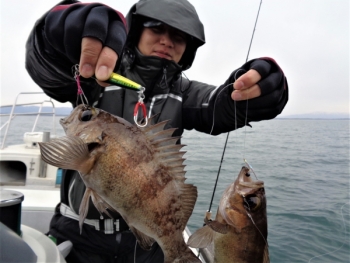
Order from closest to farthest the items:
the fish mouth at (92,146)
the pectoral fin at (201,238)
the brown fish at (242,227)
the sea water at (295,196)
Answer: the fish mouth at (92,146), the pectoral fin at (201,238), the brown fish at (242,227), the sea water at (295,196)

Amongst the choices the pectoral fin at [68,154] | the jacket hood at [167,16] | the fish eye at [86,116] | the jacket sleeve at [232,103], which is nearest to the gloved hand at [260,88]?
the jacket sleeve at [232,103]

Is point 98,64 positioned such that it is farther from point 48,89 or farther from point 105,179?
point 48,89

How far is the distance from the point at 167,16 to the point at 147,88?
57 cm

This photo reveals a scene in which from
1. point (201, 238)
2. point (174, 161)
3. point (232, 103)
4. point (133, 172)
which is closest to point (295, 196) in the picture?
point (232, 103)

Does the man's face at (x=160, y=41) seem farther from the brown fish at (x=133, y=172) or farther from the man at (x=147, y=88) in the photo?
the brown fish at (x=133, y=172)

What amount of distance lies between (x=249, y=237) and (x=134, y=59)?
159cm

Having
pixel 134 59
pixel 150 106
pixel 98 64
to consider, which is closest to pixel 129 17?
pixel 134 59

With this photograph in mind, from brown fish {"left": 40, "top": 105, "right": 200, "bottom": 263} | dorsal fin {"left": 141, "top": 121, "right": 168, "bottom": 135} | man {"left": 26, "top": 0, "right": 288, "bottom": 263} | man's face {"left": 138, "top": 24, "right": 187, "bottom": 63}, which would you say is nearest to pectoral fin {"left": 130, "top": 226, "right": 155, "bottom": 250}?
brown fish {"left": 40, "top": 105, "right": 200, "bottom": 263}

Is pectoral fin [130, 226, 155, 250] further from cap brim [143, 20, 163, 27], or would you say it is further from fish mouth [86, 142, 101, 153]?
cap brim [143, 20, 163, 27]

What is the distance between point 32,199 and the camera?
14.2 ft

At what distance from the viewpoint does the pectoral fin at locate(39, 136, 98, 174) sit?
125 centimetres

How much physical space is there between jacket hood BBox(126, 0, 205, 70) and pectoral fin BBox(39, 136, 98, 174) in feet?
4.19

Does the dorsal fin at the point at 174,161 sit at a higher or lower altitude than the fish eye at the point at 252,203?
higher

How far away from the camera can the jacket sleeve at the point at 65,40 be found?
1339mm
